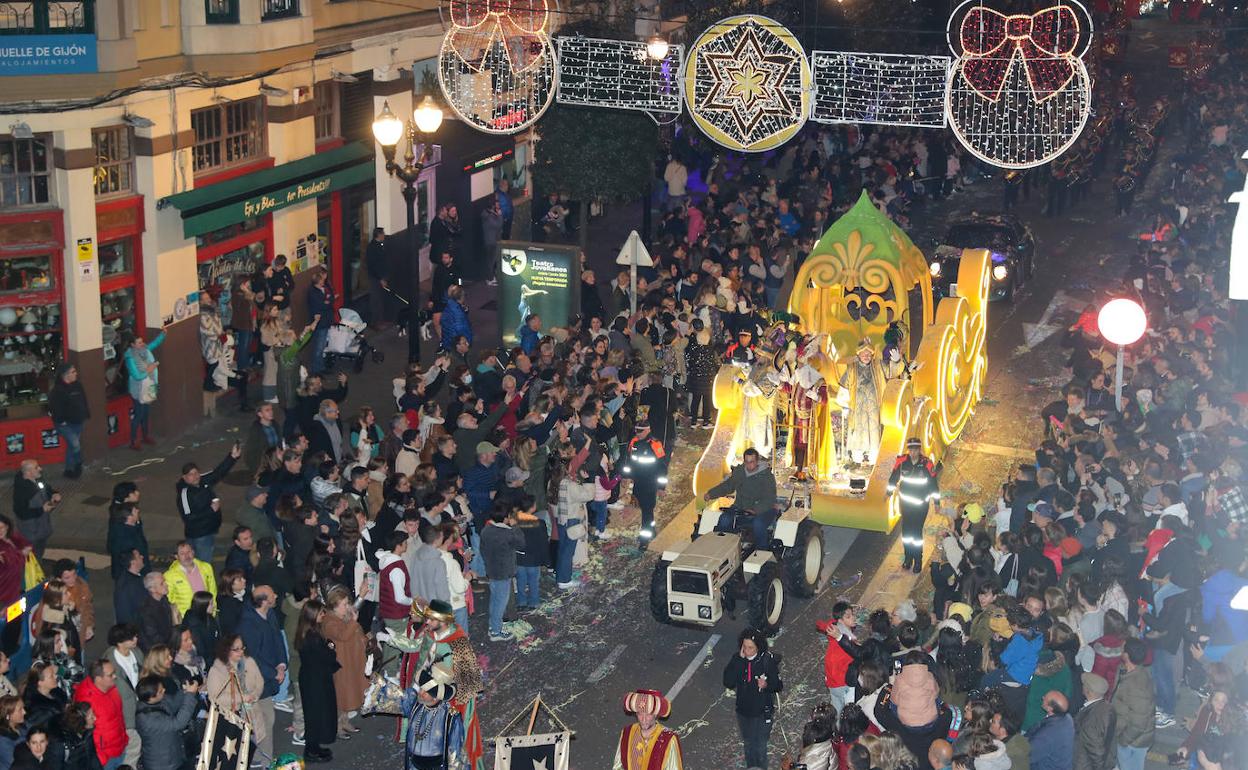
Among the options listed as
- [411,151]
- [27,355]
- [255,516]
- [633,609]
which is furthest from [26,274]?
[633,609]

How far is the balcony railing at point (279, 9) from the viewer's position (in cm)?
2534

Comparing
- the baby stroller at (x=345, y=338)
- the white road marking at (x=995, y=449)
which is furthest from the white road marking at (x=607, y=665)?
the baby stroller at (x=345, y=338)

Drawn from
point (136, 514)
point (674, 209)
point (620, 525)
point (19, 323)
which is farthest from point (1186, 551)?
point (674, 209)

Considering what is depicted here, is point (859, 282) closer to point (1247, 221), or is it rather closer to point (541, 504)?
point (541, 504)

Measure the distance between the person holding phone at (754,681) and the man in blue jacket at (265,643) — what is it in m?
3.73

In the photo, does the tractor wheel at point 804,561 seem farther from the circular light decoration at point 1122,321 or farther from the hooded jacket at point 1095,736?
the hooded jacket at point 1095,736

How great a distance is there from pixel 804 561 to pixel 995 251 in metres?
14.7

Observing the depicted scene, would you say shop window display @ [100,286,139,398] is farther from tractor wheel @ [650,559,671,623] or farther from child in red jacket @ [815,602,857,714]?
child in red jacket @ [815,602,857,714]

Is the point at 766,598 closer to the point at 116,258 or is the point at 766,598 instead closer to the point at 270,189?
the point at 116,258

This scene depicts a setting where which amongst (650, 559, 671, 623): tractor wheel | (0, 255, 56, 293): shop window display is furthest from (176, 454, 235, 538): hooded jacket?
(0, 255, 56, 293): shop window display

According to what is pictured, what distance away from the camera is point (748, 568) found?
1836cm

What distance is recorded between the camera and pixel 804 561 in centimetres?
1944

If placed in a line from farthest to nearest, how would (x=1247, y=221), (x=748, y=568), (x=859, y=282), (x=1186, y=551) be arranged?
(x=859, y=282), (x=748, y=568), (x=1186, y=551), (x=1247, y=221)

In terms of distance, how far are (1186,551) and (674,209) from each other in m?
17.9
